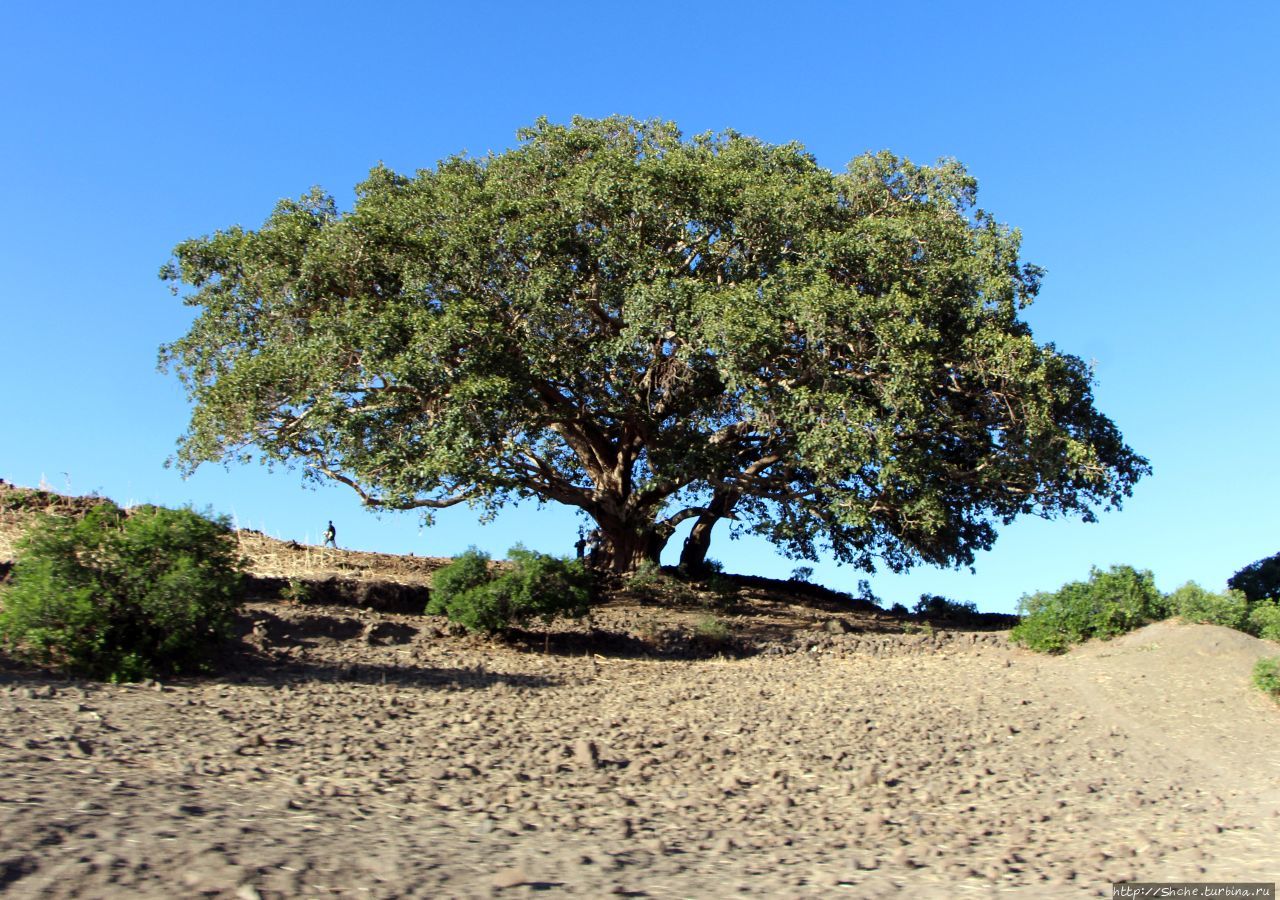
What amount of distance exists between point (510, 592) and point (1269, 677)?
8.45 metres

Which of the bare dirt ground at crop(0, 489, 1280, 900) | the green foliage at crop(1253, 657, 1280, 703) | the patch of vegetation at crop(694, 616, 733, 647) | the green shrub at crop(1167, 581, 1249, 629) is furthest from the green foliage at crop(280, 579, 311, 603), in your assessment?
the green shrub at crop(1167, 581, 1249, 629)

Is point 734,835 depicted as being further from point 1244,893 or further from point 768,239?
point 768,239

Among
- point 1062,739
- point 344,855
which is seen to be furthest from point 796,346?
point 344,855

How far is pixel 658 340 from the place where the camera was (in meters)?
15.4

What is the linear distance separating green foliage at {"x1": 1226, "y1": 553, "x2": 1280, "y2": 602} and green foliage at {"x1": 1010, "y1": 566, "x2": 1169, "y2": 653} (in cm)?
1117

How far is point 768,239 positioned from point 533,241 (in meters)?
3.55

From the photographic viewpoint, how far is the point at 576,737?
8.09m

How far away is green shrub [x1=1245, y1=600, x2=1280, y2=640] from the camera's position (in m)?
13.7

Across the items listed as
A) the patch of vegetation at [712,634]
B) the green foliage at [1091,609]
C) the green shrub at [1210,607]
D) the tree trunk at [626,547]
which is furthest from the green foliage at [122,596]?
the green shrub at [1210,607]

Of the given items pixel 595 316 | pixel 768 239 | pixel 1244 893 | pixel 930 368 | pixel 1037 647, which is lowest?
pixel 1244 893

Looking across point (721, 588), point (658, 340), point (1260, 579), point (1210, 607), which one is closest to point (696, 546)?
point (721, 588)

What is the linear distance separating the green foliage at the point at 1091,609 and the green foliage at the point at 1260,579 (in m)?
11.2

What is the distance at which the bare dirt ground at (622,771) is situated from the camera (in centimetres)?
461

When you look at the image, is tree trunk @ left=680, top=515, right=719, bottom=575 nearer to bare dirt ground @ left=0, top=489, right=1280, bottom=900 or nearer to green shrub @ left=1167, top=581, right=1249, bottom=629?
bare dirt ground @ left=0, top=489, right=1280, bottom=900
